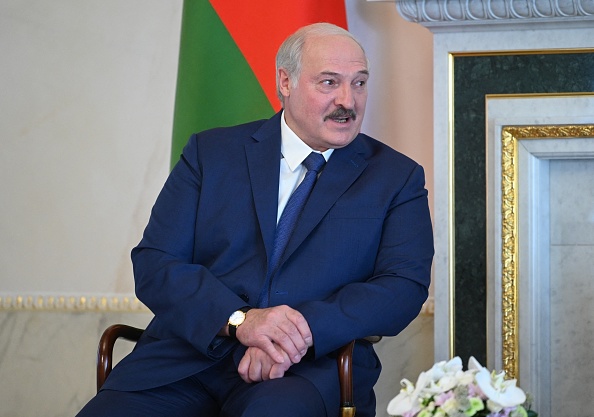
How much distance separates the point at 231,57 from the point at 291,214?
1.30 meters

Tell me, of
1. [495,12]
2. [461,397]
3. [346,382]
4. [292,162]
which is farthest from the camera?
[495,12]

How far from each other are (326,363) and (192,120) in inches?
63.5

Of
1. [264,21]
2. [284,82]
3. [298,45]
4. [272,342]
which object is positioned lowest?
[272,342]

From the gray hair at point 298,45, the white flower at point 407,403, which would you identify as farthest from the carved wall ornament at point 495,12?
the white flower at point 407,403

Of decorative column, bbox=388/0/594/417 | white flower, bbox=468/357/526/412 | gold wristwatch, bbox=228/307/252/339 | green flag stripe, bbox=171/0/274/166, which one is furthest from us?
green flag stripe, bbox=171/0/274/166

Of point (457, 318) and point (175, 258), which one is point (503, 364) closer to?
point (457, 318)

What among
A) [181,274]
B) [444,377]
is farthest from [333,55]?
[444,377]

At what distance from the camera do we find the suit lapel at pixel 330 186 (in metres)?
2.87

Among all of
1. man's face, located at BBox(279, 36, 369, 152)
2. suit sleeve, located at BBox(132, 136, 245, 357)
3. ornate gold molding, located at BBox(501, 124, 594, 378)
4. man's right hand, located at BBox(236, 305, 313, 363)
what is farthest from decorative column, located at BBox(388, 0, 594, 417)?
man's right hand, located at BBox(236, 305, 313, 363)

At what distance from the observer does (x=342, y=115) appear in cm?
299

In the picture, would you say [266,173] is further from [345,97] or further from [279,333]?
[279,333]

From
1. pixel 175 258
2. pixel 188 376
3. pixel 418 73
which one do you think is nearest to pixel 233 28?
pixel 418 73

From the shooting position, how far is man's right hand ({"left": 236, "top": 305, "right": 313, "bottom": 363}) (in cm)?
261

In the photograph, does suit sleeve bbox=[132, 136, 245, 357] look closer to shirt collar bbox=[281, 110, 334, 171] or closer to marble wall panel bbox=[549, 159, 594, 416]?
shirt collar bbox=[281, 110, 334, 171]
